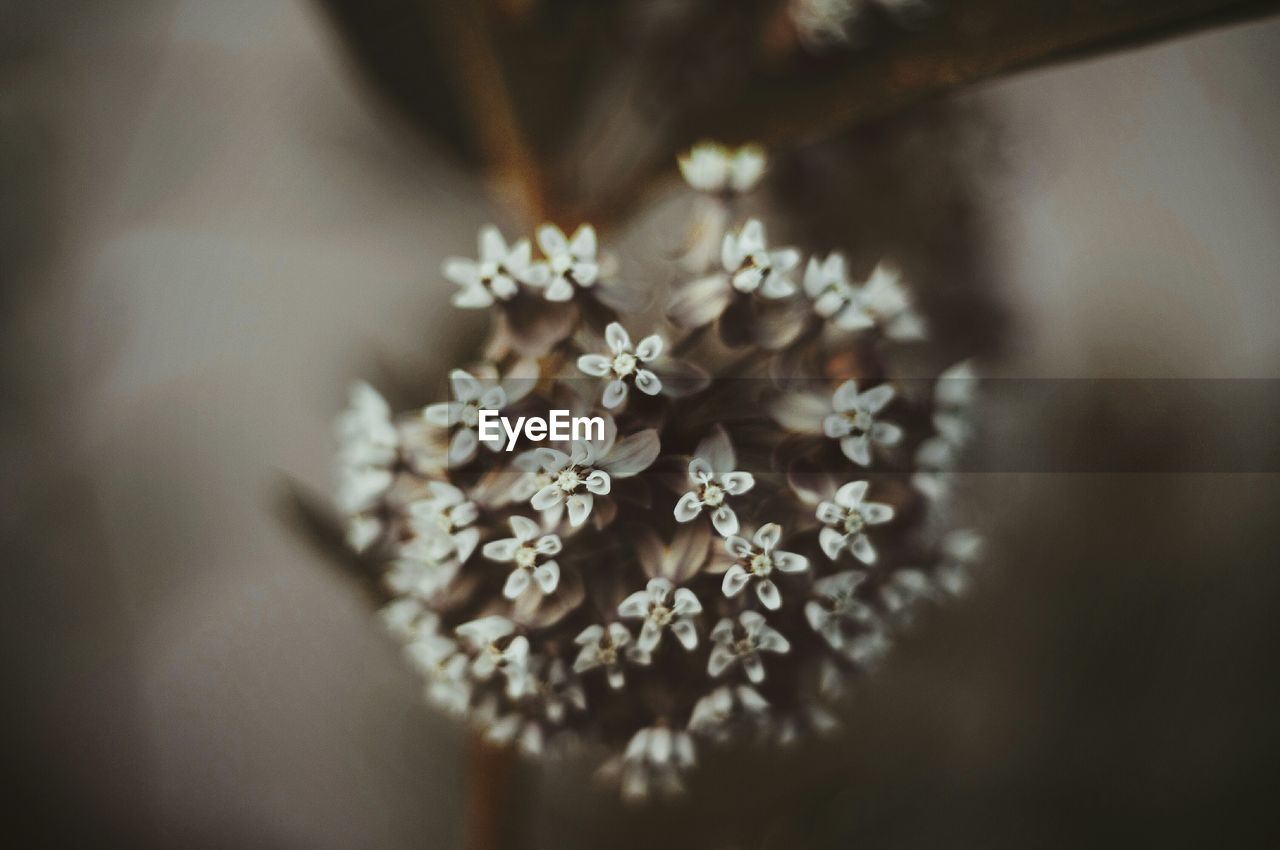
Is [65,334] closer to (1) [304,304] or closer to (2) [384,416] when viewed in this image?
(1) [304,304]

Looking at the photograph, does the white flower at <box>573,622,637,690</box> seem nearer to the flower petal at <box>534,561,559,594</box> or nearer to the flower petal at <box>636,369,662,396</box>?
the flower petal at <box>534,561,559,594</box>

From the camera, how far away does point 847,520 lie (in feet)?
1.45

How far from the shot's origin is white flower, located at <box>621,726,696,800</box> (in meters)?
0.49

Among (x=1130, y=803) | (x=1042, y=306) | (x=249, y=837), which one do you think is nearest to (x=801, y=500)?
(x=1042, y=306)

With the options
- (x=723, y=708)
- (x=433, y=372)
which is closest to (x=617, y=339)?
(x=723, y=708)

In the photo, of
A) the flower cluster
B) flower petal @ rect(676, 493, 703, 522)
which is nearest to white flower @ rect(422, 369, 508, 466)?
the flower cluster

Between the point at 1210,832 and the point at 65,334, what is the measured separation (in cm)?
148

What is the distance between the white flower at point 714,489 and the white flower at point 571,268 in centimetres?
12

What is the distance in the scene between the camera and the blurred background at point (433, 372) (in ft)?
2.60

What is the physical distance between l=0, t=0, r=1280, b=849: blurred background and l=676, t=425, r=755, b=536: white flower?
0.93ft

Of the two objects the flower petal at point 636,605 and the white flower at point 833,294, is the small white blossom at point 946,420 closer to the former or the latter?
the white flower at point 833,294

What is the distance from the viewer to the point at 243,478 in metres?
1.08

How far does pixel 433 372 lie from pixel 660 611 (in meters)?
0.40

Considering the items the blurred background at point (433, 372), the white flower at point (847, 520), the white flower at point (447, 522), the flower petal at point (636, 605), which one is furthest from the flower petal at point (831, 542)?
the blurred background at point (433, 372)
